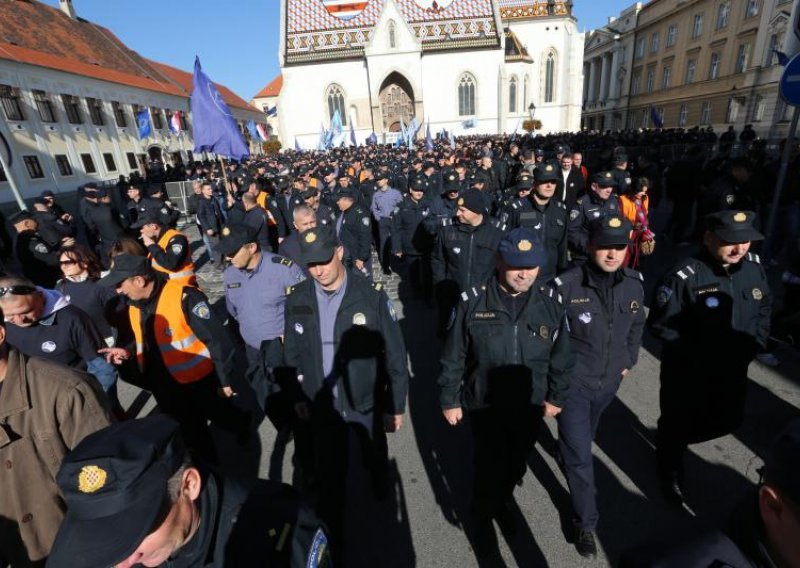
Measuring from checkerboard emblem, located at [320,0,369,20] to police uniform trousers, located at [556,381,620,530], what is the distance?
50985mm

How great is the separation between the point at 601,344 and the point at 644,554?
1.79 metres

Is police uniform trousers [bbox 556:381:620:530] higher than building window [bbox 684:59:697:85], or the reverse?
building window [bbox 684:59:697:85]

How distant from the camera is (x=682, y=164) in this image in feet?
28.5

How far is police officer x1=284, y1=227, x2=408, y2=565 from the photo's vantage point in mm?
2674

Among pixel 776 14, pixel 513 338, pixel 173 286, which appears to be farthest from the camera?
pixel 776 14

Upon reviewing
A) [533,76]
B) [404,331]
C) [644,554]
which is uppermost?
[533,76]

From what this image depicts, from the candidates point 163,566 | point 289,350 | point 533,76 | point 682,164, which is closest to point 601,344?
point 289,350

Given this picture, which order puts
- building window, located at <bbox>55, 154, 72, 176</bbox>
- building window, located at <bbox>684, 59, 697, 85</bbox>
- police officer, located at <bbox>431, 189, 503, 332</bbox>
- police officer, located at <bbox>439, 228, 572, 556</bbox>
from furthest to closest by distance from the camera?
building window, located at <bbox>684, 59, 697, 85</bbox> → building window, located at <bbox>55, 154, 72, 176</bbox> → police officer, located at <bbox>431, 189, 503, 332</bbox> → police officer, located at <bbox>439, 228, 572, 556</bbox>

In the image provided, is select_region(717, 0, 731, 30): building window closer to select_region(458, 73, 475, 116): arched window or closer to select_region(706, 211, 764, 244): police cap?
select_region(458, 73, 475, 116): arched window

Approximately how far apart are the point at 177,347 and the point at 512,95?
48265 mm

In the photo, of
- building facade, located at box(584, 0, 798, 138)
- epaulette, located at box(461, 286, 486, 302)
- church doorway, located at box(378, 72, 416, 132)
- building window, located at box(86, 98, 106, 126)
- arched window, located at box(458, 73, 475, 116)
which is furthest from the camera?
church doorway, located at box(378, 72, 416, 132)

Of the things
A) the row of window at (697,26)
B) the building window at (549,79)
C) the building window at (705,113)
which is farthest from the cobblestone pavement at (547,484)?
the building window at (549,79)

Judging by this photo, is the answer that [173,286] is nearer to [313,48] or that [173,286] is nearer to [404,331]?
[404,331]

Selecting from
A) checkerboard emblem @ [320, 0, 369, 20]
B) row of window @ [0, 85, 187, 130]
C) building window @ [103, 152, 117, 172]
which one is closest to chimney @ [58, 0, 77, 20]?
row of window @ [0, 85, 187, 130]
